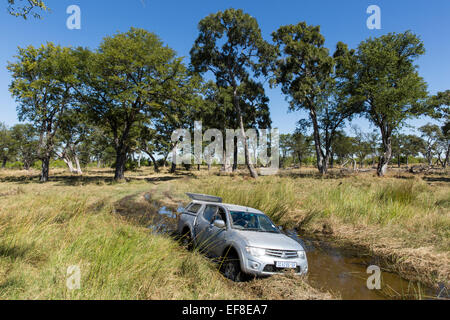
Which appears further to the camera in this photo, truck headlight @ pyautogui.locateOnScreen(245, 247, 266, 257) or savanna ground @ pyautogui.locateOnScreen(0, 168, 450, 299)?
truck headlight @ pyautogui.locateOnScreen(245, 247, 266, 257)

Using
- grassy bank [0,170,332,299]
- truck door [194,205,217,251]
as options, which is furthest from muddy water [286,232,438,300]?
truck door [194,205,217,251]

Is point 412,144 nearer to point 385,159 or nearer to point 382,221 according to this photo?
point 385,159

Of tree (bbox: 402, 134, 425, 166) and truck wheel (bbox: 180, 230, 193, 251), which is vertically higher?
tree (bbox: 402, 134, 425, 166)

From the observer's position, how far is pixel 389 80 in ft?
79.6

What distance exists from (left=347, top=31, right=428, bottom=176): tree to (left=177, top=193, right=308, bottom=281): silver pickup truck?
23618 mm

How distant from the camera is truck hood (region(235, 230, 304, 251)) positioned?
193 inches

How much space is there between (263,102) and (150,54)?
18.3m

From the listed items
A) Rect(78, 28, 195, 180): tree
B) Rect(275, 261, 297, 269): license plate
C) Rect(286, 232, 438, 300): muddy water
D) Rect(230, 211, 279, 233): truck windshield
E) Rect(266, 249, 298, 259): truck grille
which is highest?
Rect(78, 28, 195, 180): tree

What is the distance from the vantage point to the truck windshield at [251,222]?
587cm

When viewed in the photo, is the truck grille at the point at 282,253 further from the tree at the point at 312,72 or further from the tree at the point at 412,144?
the tree at the point at 412,144

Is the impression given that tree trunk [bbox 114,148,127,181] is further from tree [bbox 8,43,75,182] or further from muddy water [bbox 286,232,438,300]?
muddy water [bbox 286,232,438,300]

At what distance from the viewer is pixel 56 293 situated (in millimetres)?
2904

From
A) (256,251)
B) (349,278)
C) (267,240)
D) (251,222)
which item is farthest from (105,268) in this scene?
(349,278)
